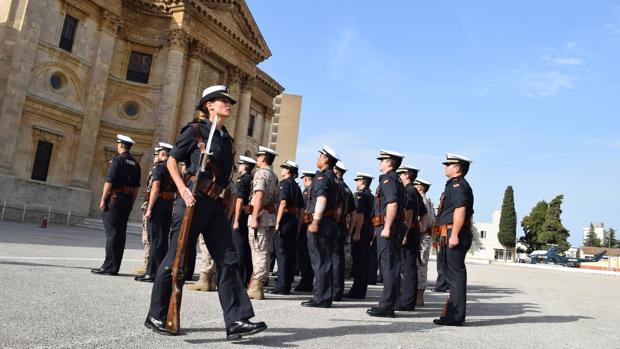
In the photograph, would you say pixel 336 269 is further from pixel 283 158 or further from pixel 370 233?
pixel 283 158

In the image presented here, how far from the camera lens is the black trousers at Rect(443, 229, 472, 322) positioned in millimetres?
5492

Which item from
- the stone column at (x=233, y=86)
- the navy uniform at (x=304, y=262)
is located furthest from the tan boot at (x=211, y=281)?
the stone column at (x=233, y=86)

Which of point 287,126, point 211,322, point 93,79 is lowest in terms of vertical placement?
point 211,322

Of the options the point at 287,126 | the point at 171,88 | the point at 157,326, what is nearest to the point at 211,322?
the point at 157,326

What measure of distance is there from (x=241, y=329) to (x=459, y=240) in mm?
3230

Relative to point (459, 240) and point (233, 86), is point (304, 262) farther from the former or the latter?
point (233, 86)

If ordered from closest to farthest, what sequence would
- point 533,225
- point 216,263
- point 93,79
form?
point 216,263, point 93,79, point 533,225

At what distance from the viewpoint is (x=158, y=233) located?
276 inches

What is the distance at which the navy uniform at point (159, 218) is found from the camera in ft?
22.8

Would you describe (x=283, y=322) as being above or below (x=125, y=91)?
below

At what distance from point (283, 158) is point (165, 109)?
5237cm

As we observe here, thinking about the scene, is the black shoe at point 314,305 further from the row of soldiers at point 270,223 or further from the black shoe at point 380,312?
the black shoe at point 380,312

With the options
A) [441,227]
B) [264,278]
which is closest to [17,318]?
[264,278]

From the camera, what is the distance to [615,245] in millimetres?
114250
